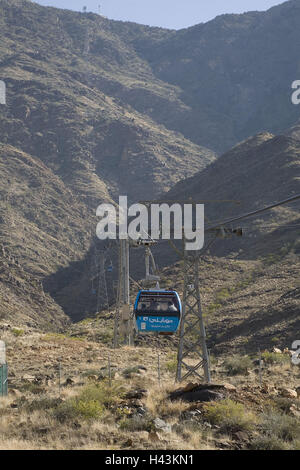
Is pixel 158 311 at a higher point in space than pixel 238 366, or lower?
higher

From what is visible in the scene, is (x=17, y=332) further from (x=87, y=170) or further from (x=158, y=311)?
(x=87, y=170)

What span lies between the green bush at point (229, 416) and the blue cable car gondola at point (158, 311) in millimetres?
5309

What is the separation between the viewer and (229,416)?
14.5 m

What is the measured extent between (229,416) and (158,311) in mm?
6524

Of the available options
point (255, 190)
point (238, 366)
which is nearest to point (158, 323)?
point (238, 366)

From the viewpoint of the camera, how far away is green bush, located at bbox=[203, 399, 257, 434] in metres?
14.3

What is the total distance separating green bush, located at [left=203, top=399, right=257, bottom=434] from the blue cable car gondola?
531 cm

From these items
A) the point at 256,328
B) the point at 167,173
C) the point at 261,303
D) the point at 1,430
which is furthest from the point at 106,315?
the point at 167,173

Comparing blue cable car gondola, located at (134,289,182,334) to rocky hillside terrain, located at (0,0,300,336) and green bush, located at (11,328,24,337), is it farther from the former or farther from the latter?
rocky hillside terrain, located at (0,0,300,336)

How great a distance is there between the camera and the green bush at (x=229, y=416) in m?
14.3

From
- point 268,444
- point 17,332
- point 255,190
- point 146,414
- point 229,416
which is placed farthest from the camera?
point 255,190

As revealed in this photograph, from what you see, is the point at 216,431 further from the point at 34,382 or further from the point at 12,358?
the point at 12,358

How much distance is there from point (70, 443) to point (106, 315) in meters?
43.5

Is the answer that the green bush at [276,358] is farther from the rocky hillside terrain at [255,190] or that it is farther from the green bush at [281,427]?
the rocky hillside terrain at [255,190]
